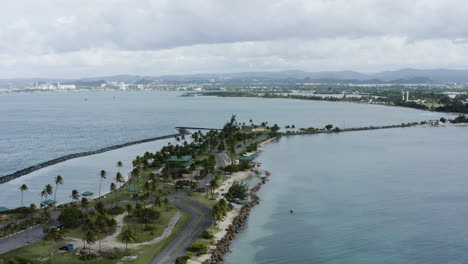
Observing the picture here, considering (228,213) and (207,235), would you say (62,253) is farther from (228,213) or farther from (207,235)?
(228,213)

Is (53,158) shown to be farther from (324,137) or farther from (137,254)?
(324,137)

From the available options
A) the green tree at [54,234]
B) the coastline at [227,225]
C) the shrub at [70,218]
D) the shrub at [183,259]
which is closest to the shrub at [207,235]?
the coastline at [227,225]

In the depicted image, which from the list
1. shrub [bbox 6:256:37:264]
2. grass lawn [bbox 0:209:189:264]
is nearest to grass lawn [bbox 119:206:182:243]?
grass lawn [bbox 0:209:189:264]

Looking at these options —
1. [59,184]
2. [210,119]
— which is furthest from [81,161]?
[210,119]

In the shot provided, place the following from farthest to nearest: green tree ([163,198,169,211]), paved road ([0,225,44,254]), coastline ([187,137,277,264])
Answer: green tree ([163,198,169,211])
paved road ([0,225,44,254])
coastline ([187,137,277,264])

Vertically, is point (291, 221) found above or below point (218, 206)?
below

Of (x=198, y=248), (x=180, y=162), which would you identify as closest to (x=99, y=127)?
(x=180, y=162)

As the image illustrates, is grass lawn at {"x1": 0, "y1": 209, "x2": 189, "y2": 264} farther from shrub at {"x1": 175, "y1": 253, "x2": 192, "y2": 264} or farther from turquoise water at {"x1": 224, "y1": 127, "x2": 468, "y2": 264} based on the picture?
turquoise water at {"x1": 224, "y1": 127, "x2": 468, "y2": 264}

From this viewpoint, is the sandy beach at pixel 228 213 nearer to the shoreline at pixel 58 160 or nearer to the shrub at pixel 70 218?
the shrub at pixel 70 218
